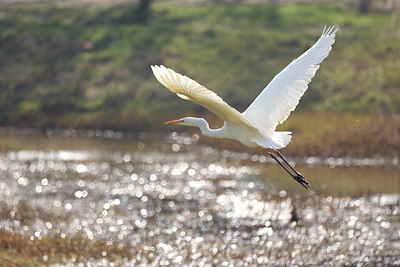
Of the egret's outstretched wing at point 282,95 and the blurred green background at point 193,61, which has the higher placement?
the egret's outstretched wing at point 282,95

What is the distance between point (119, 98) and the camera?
2975 centimetres

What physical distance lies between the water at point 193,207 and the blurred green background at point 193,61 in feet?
10.4

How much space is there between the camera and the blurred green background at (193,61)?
25.9 meters

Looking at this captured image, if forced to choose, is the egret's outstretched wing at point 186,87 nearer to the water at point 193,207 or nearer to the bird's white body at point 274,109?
the bird's white body at point 274,109

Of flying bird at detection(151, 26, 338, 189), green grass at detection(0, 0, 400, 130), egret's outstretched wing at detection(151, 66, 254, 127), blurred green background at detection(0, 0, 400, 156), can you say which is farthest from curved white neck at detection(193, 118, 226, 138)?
green grass at detection(0, 0, 400, 130)

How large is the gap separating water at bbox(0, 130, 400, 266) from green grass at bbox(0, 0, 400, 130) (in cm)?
634

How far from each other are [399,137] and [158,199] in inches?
323

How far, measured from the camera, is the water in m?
11.2

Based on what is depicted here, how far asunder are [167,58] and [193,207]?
19.5m

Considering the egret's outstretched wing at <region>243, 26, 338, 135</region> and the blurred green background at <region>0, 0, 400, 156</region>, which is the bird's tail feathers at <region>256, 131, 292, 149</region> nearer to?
the egret's outstretched wing at <region>243, 26, 338, 135</region>

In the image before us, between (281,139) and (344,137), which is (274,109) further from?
(344,137)

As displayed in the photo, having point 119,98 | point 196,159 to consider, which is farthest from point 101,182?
point 119,98

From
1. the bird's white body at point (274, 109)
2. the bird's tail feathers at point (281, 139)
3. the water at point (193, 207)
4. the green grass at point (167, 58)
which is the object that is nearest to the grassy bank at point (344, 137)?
the water at point (193, 207)

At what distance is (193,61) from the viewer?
1298 inches
